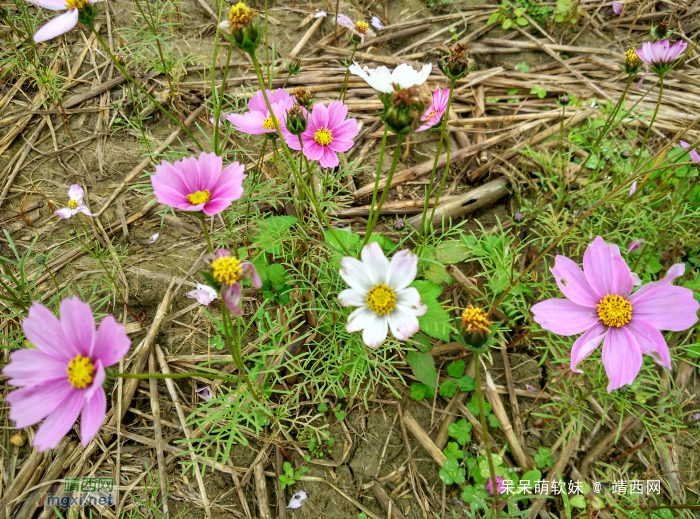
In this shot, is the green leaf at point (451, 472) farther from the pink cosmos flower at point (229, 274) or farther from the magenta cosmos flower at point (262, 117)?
the magenta cosmos flower at point (262, 117)

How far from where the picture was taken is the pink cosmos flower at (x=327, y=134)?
1428 millimetres

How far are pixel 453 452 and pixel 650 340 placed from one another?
0.73m

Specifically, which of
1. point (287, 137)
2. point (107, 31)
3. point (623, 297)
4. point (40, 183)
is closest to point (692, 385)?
point (623, 297)

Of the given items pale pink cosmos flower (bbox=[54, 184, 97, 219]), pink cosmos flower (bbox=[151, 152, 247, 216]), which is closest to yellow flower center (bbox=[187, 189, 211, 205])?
pink cosmos flower (bbox=[151, 152, 247, 216])

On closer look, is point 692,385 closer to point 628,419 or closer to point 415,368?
point 628,419

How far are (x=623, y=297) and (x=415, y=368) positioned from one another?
2.24ft

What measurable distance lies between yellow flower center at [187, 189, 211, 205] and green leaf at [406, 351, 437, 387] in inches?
34.7

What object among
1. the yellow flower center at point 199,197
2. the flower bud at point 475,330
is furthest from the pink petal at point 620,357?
the yellow flower center at point 199,197

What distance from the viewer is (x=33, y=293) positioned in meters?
1.63

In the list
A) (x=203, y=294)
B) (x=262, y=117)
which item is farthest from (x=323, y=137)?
(x=203, y=294)

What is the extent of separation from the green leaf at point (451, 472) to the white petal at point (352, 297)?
0.77 m

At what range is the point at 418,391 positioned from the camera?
154 cm

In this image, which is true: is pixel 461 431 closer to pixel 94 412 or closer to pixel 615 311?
pixel 615 311

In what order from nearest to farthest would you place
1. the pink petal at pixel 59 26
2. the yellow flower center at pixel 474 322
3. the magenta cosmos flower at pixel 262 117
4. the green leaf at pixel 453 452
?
the yellow flower center at pixel 474 322 < the pink petal at pixel 59 26 < the magenta cosmos flower at pixel 262 117 < the green leaf at pixel 453 452
